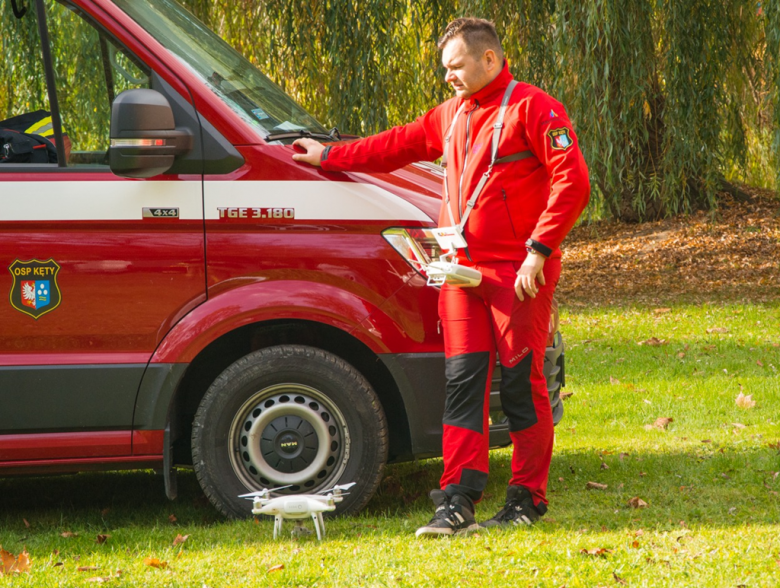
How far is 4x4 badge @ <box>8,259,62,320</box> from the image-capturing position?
13.3ft

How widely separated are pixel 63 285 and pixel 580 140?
663 centimetres

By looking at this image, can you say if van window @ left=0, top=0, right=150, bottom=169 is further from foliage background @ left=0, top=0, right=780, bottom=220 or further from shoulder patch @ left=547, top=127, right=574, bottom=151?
foliage background @ left=0, top=0, right=780, bottom=220

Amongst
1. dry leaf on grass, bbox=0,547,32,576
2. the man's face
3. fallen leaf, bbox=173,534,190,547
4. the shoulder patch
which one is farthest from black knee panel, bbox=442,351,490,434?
dry leaf on grass, bbox=0,547,32,576

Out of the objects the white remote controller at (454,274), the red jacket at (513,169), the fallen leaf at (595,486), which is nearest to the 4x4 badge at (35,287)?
the red jacket at (513,169)

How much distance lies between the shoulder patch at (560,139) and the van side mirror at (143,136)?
1.52m

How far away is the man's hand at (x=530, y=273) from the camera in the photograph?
3.92 m

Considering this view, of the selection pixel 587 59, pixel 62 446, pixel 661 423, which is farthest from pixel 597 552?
pixel 587 59

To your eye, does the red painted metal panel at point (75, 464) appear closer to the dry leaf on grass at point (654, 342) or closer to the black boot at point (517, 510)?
the black boot at point (517, 510)

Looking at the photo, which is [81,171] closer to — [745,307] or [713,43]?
[713,43]

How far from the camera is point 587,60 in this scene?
9180 millimetres

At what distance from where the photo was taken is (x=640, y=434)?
612cm

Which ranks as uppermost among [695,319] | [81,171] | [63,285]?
[81,171]

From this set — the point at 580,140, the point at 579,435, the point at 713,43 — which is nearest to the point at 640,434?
the point at 579,435

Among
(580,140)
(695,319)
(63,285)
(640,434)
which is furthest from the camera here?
(695,319)
